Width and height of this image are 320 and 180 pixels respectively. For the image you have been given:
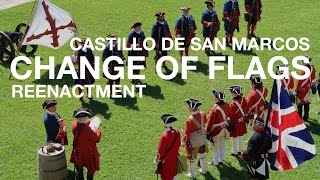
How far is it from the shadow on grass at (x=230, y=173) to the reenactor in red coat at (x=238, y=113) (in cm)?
62

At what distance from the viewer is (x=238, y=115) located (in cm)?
1070

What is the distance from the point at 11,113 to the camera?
42.4ft

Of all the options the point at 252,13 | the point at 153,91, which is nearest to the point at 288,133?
the point at 153,91

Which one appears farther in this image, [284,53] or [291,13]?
[291,13]

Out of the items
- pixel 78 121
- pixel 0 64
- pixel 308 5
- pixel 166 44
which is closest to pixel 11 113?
pixel 0 64

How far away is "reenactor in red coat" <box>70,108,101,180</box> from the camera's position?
9172 mm

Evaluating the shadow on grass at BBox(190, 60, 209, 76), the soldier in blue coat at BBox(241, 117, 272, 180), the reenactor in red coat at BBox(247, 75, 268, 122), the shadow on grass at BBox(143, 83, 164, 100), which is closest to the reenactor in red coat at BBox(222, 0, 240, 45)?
the shadow on grass at BBox(190, 60, 209, 76)

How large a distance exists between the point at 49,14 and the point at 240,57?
6479mm

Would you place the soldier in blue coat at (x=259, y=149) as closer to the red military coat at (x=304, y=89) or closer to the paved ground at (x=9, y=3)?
the red military coat at (x=304, y=89)

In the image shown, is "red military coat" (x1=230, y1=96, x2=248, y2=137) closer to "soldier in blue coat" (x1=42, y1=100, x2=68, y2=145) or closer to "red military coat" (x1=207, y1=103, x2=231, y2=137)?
"red military coat" (x1=207, y1=103, x2=231, y2=137)

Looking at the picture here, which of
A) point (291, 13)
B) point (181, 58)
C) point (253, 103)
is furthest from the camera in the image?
point (291, 13)

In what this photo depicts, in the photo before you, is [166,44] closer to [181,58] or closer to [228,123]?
[181,58]

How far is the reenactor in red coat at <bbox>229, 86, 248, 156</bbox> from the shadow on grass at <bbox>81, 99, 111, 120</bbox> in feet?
11.7

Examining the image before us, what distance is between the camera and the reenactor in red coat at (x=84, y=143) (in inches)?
361
